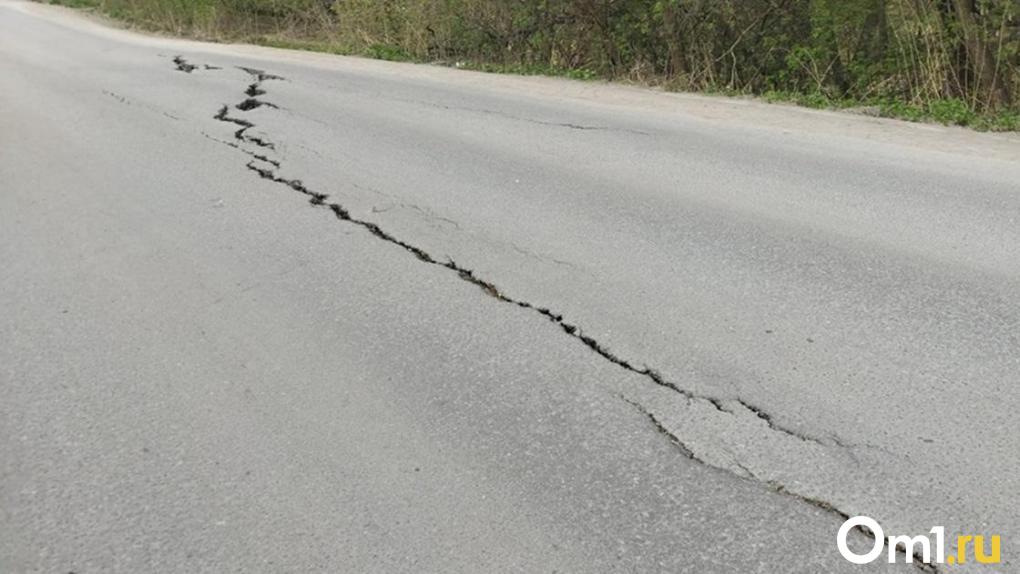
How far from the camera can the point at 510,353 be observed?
14.5 feet

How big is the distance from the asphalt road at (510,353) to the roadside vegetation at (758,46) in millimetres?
2154

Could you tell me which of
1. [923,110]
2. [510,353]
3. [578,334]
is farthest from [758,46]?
[510,353]

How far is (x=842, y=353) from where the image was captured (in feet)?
13.8

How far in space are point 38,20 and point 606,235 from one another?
25.4m

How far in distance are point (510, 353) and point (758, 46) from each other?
9.17 m

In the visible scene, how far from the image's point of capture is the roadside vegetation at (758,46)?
10.3 metres

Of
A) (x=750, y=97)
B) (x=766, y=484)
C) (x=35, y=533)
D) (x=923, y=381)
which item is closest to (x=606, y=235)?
(x=923, y=381)

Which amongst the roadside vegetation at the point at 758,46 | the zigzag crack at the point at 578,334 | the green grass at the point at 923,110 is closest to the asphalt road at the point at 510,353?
the zigzag crack at the point at 578,334

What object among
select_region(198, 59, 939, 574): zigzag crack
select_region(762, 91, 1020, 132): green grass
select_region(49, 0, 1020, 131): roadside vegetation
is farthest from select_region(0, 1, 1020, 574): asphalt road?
select_region(49, 0, 1020, 131): roadside vegetation

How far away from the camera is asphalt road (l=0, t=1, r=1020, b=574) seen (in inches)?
124

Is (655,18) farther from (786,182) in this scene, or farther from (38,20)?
(38,20)

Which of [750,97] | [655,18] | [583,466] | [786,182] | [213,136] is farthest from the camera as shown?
[655,18]

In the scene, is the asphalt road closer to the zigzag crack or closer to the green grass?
the zigzag crack

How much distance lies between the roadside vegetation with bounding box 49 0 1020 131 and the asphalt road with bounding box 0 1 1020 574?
7.07ft
